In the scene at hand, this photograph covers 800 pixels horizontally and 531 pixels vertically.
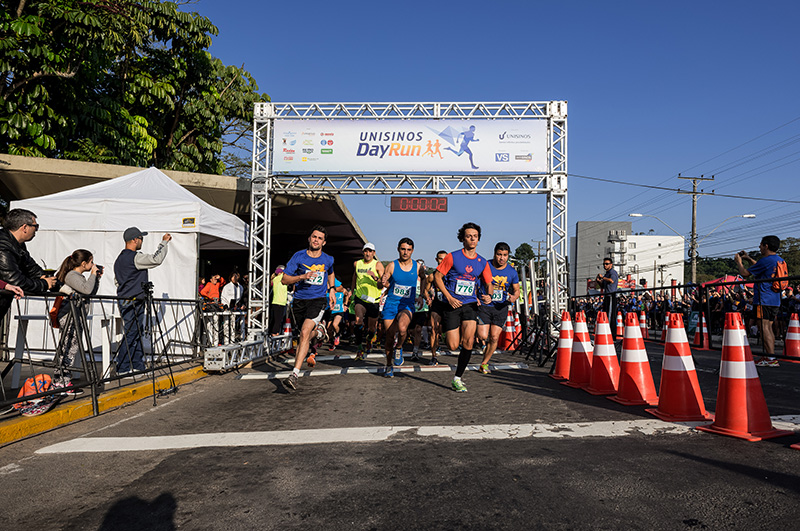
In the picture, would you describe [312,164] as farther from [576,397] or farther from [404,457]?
[404,457]

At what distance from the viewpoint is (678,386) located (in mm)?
4902

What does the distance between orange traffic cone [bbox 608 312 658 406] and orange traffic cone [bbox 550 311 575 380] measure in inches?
71.4

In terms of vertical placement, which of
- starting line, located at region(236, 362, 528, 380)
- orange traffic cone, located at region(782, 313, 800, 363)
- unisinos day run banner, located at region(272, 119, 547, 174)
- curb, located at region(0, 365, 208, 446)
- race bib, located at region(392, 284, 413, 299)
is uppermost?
unisinos day run banner, located at region(272, 119, 547, 174)

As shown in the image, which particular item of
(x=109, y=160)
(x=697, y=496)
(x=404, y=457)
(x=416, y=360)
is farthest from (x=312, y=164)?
(x=697, y=496)

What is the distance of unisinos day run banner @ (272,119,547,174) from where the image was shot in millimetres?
16156

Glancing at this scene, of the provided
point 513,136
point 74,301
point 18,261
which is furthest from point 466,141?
point 18,261

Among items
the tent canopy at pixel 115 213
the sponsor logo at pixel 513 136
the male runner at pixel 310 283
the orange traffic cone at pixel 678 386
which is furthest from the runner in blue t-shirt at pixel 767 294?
the tent canopy at pixel 115 213

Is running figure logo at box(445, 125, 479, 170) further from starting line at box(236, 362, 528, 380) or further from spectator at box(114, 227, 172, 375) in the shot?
spectator at box(114, 227, 172, 375)

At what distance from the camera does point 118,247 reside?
9781mm

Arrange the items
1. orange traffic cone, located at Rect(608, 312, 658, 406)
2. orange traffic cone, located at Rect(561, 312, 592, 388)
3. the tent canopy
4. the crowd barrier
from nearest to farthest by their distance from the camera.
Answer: orange traffic cone, located at Rect(608, 312, 658, 406) → the crowd barrier → orange traffic cone, located at Rect(561, 312, 592, 388) → the tent canopy

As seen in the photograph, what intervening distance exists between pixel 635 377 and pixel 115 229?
28.8ft

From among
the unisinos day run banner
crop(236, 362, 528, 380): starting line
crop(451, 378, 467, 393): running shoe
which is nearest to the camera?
crop(451, 378, 467, 393): running shoe

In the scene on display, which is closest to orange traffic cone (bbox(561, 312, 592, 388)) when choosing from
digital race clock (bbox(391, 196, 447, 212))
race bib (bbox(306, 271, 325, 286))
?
race bib (bbox(306, 271, 325, 286))

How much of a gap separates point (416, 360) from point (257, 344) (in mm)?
2977
